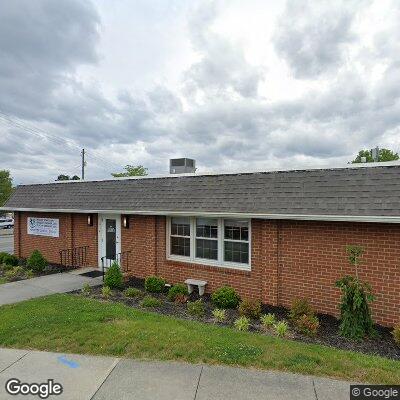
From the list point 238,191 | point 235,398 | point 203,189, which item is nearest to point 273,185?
point 238,191

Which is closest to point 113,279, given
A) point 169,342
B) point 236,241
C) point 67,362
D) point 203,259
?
point 203,259

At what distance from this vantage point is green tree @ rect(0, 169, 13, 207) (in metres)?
47.6

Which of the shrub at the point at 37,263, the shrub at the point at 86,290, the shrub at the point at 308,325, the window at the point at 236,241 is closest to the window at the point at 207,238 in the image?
the window at the point at 236,241

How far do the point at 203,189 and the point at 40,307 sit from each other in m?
5.36

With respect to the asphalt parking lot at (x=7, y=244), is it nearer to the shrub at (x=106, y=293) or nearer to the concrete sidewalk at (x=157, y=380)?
the shrub at (x=106, y=293)

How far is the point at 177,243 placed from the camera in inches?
435

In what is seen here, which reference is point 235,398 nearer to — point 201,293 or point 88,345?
point 88,345

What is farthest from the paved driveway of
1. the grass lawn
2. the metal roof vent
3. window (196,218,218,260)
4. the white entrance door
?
the metal roof vent

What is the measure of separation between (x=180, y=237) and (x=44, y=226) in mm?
7682

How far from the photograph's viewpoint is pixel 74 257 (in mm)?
14195

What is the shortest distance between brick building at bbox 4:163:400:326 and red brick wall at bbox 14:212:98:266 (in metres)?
0.08

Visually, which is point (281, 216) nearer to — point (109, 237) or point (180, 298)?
point (180, 298)

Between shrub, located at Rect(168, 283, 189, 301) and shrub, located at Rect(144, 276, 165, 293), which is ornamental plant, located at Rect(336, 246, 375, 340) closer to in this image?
shrub, located at Rect(168, 283, 189, 301)

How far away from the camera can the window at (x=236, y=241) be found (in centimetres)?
952
